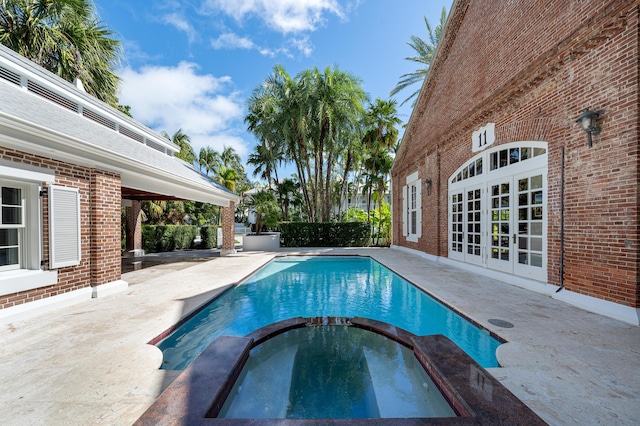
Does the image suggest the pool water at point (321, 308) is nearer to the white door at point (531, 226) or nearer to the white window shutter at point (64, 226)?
the white door at point (531, 226)

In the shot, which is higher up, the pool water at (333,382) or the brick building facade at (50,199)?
the brick building facade at (50,199)

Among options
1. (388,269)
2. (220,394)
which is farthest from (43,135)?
(388,269)

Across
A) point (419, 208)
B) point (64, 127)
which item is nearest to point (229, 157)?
point (419, 208)

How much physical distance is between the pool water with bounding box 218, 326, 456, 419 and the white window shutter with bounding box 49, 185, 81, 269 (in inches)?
159

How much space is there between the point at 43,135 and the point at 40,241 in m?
1.76

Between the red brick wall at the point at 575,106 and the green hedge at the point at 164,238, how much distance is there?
1449 cm

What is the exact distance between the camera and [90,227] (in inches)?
213

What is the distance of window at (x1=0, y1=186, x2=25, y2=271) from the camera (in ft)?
14.1

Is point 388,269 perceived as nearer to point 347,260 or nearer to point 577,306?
point 347,260

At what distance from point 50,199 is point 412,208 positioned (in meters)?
12.2

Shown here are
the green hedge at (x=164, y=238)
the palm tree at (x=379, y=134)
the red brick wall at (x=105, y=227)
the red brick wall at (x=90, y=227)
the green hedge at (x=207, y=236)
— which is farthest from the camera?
the palm tree at (x=379, y=134)

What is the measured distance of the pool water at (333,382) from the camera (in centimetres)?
250

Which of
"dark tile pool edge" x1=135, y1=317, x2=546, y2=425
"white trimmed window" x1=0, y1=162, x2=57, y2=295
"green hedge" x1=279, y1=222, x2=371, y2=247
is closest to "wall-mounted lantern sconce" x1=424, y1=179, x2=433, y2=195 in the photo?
"green hedge" x1=279, y1=222, x2=371, y2=247

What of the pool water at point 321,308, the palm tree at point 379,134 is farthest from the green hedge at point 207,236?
the palm tree at point 379,134
